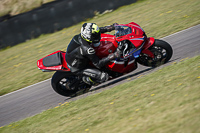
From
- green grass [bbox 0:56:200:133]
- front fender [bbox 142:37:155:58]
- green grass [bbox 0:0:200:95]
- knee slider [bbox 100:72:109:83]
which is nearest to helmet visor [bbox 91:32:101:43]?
knee slider [bbox 100:72:109:83]

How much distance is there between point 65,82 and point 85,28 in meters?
1.62

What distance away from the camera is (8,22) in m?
13.7

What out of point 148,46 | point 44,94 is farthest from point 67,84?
point 148,46

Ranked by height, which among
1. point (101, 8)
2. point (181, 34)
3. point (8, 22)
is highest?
point (8, 22)

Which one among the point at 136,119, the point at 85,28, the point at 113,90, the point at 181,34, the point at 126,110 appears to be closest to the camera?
the point at 136,119

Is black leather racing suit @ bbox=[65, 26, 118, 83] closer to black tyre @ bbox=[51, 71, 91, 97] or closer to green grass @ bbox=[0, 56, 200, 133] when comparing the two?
black tyre @ bbox=[51, 71, 91, 97]

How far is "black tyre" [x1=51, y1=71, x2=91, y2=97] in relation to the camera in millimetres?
6129

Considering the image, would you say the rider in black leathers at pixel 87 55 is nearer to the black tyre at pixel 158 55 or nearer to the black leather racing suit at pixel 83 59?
the black leather racing suit at pixel 83 59

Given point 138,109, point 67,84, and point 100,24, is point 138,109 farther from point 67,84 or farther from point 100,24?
point 100,24

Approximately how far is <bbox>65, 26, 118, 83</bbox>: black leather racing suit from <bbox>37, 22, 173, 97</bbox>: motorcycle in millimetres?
186

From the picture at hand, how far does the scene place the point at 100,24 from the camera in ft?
41.4

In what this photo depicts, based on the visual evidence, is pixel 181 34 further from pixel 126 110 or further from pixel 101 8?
pixel 101 8

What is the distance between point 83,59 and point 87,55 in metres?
0.32

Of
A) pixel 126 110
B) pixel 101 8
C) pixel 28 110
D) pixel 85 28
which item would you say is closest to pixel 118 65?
pixel 85 28
